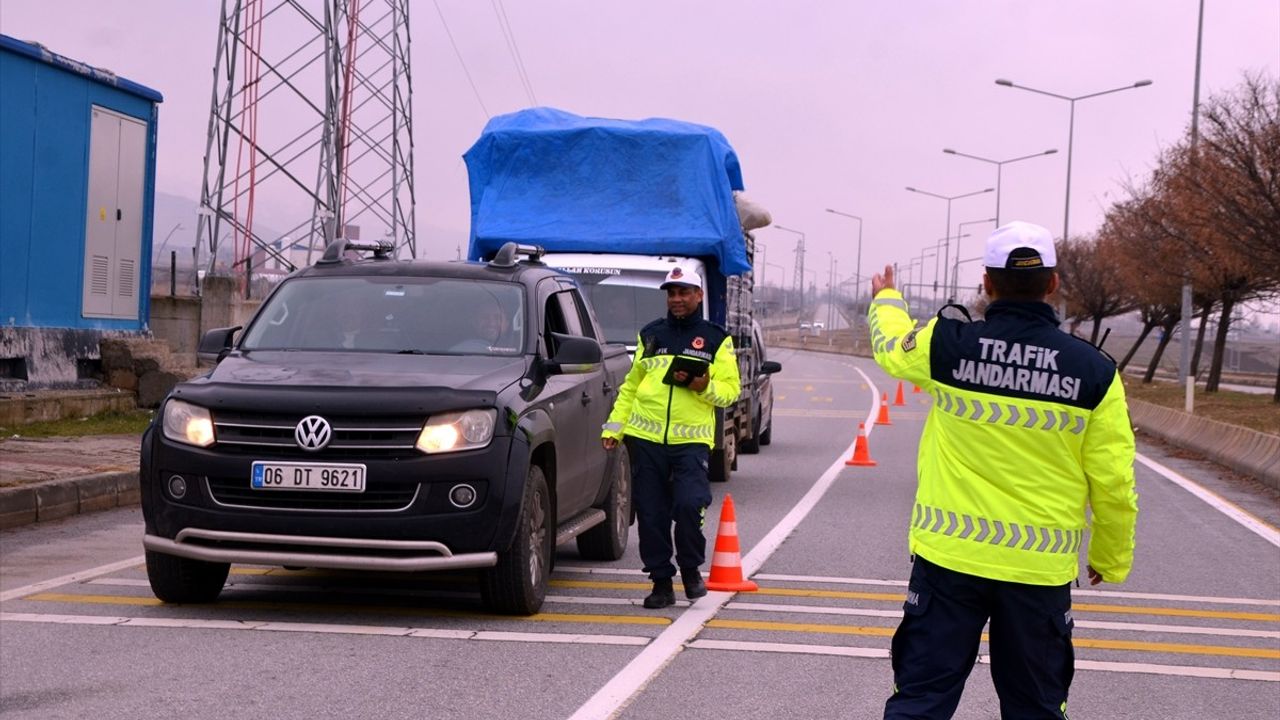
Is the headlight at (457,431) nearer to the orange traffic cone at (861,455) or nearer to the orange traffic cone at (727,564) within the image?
the orange traffic cone at (727,564)

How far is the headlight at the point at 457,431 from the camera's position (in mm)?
8133

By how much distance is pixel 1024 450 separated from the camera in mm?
4633

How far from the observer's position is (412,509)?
8055 mm

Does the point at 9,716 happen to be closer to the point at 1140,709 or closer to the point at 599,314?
the point at 1140,709

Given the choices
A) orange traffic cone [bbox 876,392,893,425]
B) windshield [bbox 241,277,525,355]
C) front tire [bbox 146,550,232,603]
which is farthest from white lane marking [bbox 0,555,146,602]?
orange traffic cone [bbox 876,392,893,425]

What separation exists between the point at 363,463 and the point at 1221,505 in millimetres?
11183

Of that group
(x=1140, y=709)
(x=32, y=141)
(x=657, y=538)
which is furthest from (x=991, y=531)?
(x=32, y=141)

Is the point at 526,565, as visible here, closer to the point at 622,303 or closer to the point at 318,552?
the point at 318,552

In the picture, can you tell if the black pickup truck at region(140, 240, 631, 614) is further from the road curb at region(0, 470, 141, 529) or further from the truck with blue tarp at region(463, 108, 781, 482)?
the truck with blue tarp at region(463, 108, 781, 482)

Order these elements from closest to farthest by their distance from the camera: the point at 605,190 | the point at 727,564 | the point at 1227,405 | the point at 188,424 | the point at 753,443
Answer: the point at 188,424 < the point at 727,564 < the point at 605,190 < the point at 753,443 < the point at 1227,405

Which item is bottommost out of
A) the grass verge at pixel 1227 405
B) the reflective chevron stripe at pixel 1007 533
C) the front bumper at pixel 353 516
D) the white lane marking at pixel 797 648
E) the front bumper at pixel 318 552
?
the white lane marking at pixel 797 648

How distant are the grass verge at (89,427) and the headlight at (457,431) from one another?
9638 mm

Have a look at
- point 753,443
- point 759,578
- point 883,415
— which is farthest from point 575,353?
point 883,415

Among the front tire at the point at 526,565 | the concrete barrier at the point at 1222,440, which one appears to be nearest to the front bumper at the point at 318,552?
the front tire at the point at 526,565
